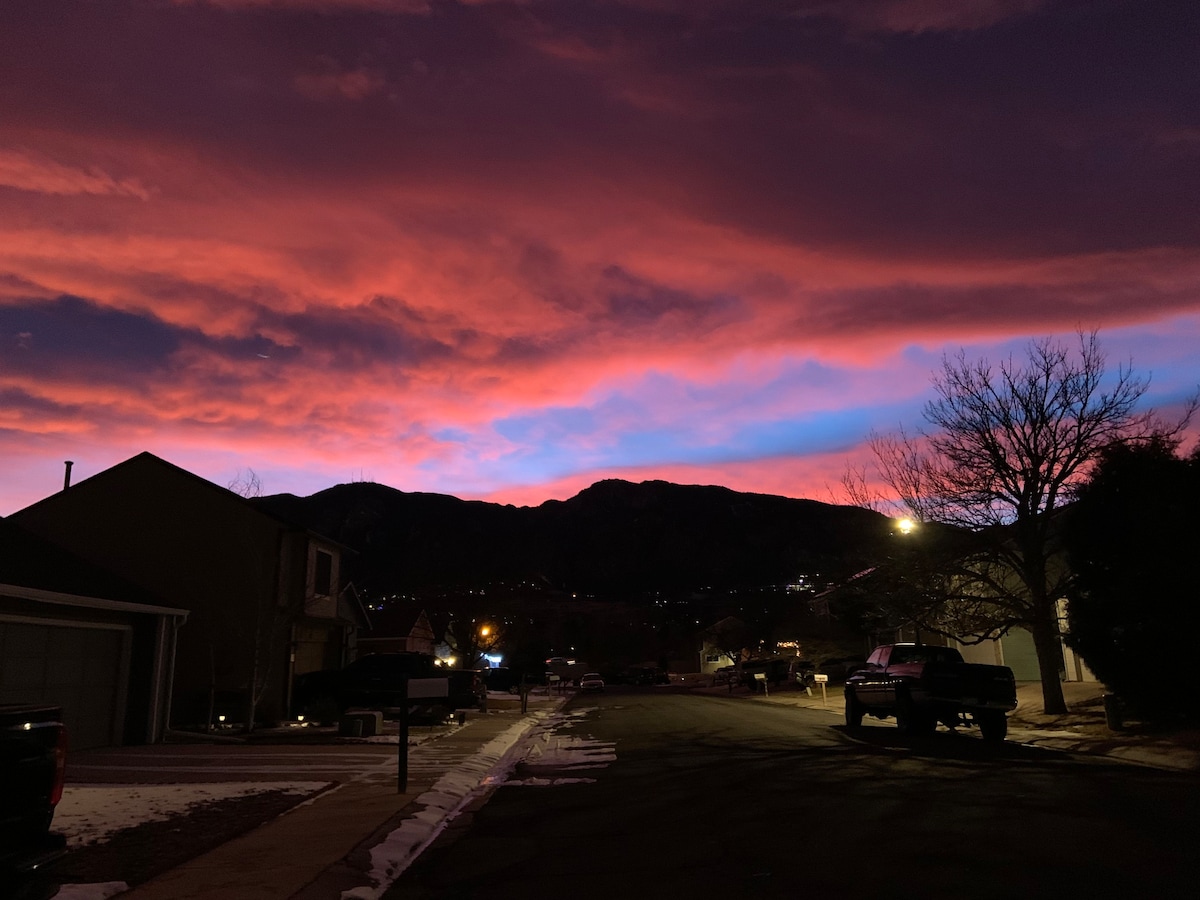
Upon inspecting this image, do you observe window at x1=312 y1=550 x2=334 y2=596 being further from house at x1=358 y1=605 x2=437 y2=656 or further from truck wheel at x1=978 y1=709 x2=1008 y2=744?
truck wheel at x1=978 y1=709 x2=1008 y2=744

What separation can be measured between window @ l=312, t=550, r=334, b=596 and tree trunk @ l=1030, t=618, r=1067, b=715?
64.4ft

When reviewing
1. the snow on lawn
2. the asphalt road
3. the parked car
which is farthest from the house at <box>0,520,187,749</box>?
the parked car

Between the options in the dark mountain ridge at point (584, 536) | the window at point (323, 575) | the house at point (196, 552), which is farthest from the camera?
the dark mountain ridge at point (584, 536)

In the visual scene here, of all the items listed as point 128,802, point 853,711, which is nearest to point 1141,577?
point 853,711

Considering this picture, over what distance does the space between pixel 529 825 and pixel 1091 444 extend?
1726 cm

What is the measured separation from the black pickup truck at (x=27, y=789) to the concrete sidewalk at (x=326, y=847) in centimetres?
234

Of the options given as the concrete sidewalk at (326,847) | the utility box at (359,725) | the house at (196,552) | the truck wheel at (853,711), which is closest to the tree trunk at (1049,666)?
the truck wheel at (853,711)

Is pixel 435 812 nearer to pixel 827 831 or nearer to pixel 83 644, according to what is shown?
pixel 827 831

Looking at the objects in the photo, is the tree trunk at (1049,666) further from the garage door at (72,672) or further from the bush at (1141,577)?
the garage door at (72,672)

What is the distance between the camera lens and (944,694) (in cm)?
1723

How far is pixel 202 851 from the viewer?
7855 mm

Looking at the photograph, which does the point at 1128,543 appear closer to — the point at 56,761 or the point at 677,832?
the point at 677,832

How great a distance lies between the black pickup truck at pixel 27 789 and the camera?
410 cm

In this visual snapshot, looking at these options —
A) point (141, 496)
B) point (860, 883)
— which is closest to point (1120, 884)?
point (860, 883)
